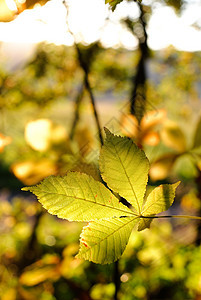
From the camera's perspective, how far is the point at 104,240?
0.67ft

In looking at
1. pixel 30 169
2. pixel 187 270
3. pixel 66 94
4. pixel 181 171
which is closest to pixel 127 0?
pixel 30 169

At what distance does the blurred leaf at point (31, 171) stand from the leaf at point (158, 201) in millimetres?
198

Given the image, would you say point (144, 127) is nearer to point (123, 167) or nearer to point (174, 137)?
point (174, 137)

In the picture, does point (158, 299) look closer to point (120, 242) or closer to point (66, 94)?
point (120, 242)

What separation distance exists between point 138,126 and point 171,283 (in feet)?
2.23

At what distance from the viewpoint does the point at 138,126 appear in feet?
1.15

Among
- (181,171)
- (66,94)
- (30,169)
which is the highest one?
(30,169)

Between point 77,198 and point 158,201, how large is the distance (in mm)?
61

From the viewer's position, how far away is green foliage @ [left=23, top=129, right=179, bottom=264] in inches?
7.9

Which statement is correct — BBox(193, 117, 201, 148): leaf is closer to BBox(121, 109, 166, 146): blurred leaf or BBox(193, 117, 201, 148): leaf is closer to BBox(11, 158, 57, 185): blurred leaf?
BBox(121, 109, 166, 146): blurred leaf

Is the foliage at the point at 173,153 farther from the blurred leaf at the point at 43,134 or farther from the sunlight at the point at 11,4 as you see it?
the sunlight at the point at 11,4

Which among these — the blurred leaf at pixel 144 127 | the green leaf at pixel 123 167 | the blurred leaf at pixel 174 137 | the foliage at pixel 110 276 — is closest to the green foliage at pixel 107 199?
the green leaf at pixel 123 167

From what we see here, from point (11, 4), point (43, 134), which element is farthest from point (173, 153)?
point (11, 4)

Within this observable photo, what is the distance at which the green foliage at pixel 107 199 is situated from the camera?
0.20 m
